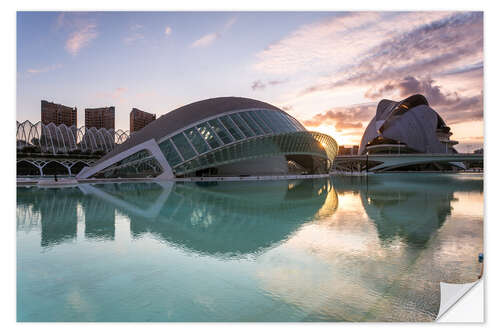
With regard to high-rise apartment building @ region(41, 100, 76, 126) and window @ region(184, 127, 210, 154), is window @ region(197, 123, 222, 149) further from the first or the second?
high-rise apartment building @ region(41, 100, 76, 126)

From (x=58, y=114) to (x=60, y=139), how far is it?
4.69 meters

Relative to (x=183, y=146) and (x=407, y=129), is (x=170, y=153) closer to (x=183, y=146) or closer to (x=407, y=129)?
(x=183, y=146)

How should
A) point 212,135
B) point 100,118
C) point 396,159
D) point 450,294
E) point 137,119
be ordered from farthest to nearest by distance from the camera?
point 137,119 < point 396,159 < point 100,118 < point 212,135 < point 450,294

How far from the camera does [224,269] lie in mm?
5102

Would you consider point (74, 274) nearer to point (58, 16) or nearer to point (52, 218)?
point (58, 16)

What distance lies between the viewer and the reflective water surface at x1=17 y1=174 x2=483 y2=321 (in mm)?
3689

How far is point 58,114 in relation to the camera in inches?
2137

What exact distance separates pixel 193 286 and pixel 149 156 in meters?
29.6

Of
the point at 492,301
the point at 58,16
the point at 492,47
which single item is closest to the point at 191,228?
the point at 58,16

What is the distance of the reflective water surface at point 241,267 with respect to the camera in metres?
3.69

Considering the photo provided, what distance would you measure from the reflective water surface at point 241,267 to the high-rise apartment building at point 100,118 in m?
64.7

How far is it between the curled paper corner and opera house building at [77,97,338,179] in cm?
2762

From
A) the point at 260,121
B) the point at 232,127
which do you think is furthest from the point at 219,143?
the point at 260,121

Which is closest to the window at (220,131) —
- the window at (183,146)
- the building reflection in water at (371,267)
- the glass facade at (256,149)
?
the glass facade at (256,149)
